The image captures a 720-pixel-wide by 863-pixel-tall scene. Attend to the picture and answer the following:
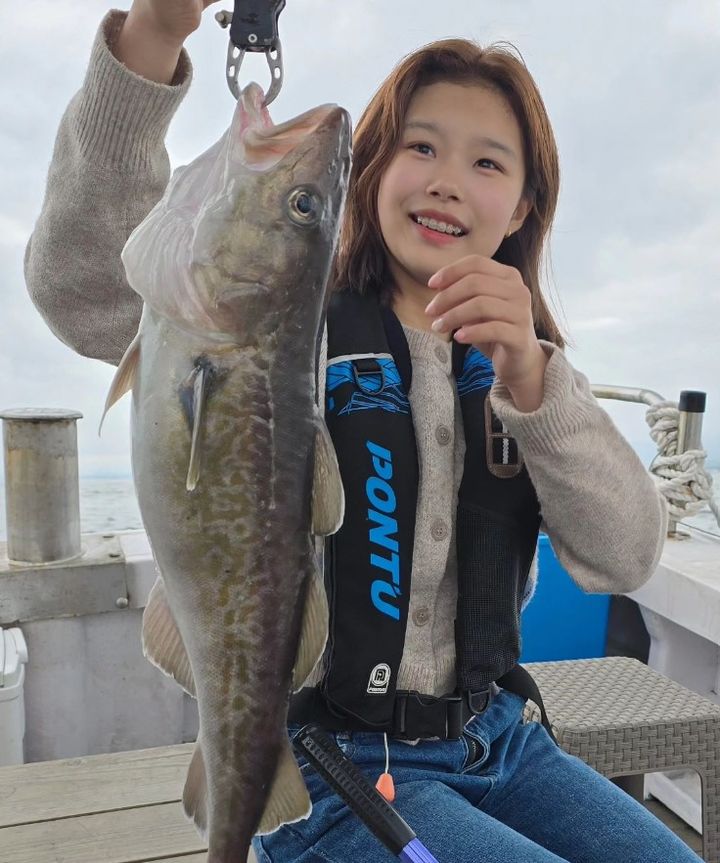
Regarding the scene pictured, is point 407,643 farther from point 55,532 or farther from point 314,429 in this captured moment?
point 55,532

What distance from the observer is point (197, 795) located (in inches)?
53.2

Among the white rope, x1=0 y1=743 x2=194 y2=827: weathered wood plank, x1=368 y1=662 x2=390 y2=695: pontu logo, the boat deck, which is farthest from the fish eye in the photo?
the white rope

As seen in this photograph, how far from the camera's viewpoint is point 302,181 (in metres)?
1.34

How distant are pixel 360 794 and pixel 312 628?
45 centimetres

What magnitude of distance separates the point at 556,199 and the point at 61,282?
1363mm

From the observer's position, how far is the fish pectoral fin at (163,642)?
4.47ft

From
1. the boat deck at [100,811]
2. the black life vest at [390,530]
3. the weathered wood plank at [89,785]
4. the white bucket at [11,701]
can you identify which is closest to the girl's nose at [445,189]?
the black life vest at [390,530]

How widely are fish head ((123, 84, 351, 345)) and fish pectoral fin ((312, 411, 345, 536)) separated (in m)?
0.19

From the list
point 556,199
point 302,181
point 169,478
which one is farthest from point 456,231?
point 169,478

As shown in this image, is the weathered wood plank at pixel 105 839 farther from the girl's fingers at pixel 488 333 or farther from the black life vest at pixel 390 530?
the girl's fingers at pixel 488 333

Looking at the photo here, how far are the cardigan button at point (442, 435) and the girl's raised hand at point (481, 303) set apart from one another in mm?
419

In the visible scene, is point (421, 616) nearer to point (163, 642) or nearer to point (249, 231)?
point (163, 642)

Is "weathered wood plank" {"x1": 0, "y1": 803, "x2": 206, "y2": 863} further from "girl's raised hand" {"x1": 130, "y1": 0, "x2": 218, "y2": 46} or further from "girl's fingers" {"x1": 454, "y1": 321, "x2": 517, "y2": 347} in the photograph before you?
"girl's raised hand" {"x1": 130, "y1": 0, "x2": 218, "y2": 46}

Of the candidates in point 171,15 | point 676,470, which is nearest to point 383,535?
point 171,15
